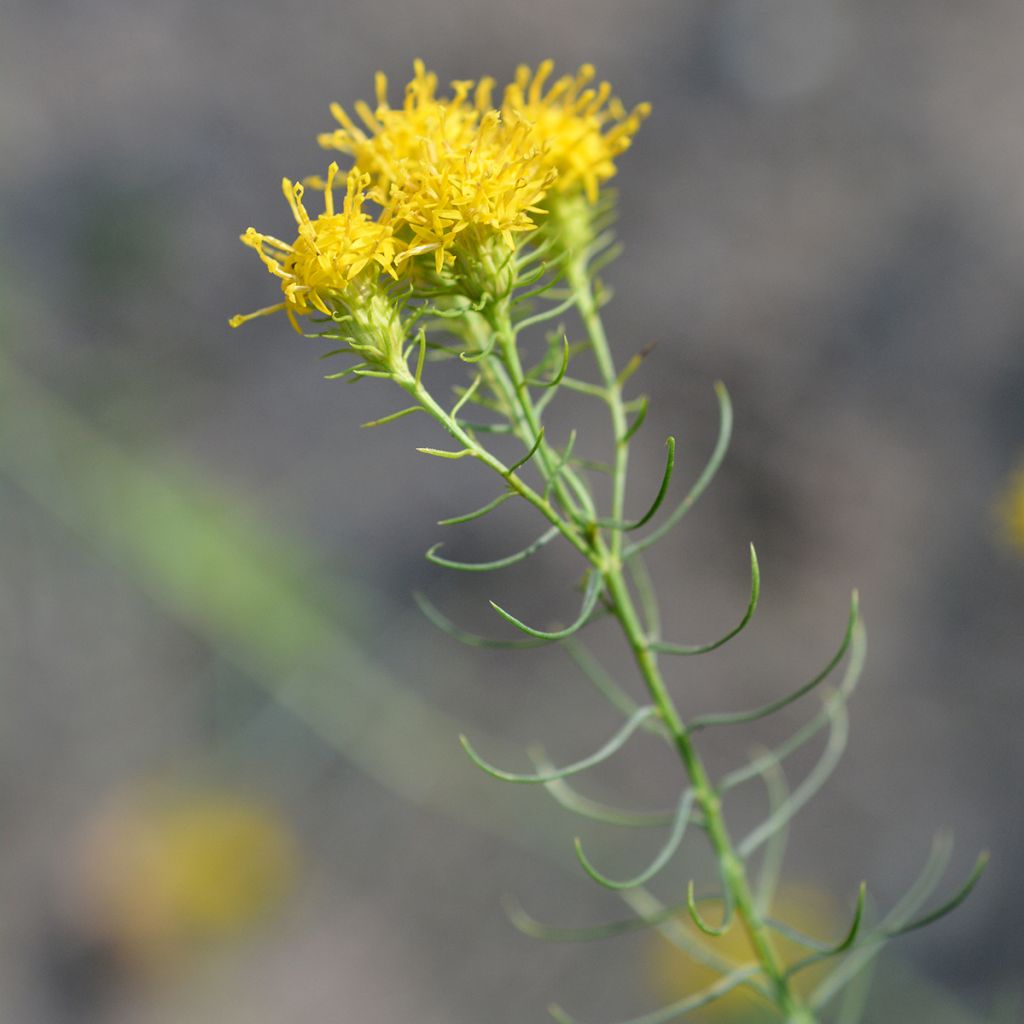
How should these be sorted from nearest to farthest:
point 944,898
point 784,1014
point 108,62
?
point 784,1014 → point 944,898 → point 108,62

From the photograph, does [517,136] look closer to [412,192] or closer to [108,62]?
[412,192]

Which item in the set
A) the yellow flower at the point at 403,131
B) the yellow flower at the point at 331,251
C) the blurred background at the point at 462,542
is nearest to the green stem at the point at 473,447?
the yellow flower at the point at 331,251

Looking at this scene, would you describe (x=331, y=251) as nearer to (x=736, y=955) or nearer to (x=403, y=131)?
(x=403, y=131)

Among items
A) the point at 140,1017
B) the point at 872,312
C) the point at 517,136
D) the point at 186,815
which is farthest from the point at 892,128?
the point at 140,1017

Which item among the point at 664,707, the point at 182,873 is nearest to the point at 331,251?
the point at 664,707

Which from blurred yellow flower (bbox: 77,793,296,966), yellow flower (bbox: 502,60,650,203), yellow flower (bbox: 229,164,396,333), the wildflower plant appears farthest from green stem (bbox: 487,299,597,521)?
blurred yellow flower (bbox: 77,793,296,966)

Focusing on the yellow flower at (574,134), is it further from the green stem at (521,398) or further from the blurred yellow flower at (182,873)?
the blurred yellow flower at (182,873)

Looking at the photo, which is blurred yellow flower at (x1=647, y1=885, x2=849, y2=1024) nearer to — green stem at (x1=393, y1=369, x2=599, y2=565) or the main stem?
the main stem
